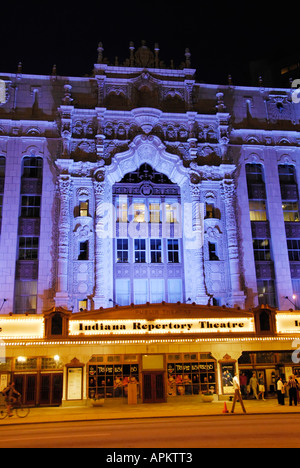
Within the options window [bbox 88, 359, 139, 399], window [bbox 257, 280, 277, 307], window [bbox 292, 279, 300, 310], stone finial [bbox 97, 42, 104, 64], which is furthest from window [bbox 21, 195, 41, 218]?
window [bbox 292, 279, 300, 310]

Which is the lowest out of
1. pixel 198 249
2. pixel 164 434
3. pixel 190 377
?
pixel 164 434

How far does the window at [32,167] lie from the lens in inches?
1380

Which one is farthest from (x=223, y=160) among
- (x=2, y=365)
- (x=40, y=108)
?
(x=2, y=365)

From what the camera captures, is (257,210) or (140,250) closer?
(140,250)

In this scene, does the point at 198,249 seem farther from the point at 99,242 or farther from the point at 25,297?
the point at 25,297

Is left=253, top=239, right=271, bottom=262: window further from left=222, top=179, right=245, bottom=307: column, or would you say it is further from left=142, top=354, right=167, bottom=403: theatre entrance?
left=142, top=354, right=167, bottom=403: theatre entrance

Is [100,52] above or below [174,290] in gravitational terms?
above

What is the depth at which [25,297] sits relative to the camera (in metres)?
32.2

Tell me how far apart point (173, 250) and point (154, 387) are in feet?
38.2

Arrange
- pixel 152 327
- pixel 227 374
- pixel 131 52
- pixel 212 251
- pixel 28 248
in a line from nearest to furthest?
pixel 152 327 < pixel 227 374 < pixel 28 248 < pixel 212 251 < pixel 131 52

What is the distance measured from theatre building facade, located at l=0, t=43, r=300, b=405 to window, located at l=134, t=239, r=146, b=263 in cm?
9

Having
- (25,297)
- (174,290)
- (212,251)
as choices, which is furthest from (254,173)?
(25,297)

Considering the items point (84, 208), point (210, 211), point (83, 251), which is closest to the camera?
point (83, 251)

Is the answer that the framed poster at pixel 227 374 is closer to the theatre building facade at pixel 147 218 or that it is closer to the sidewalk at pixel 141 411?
the theatre building facade at pixel 147 218
